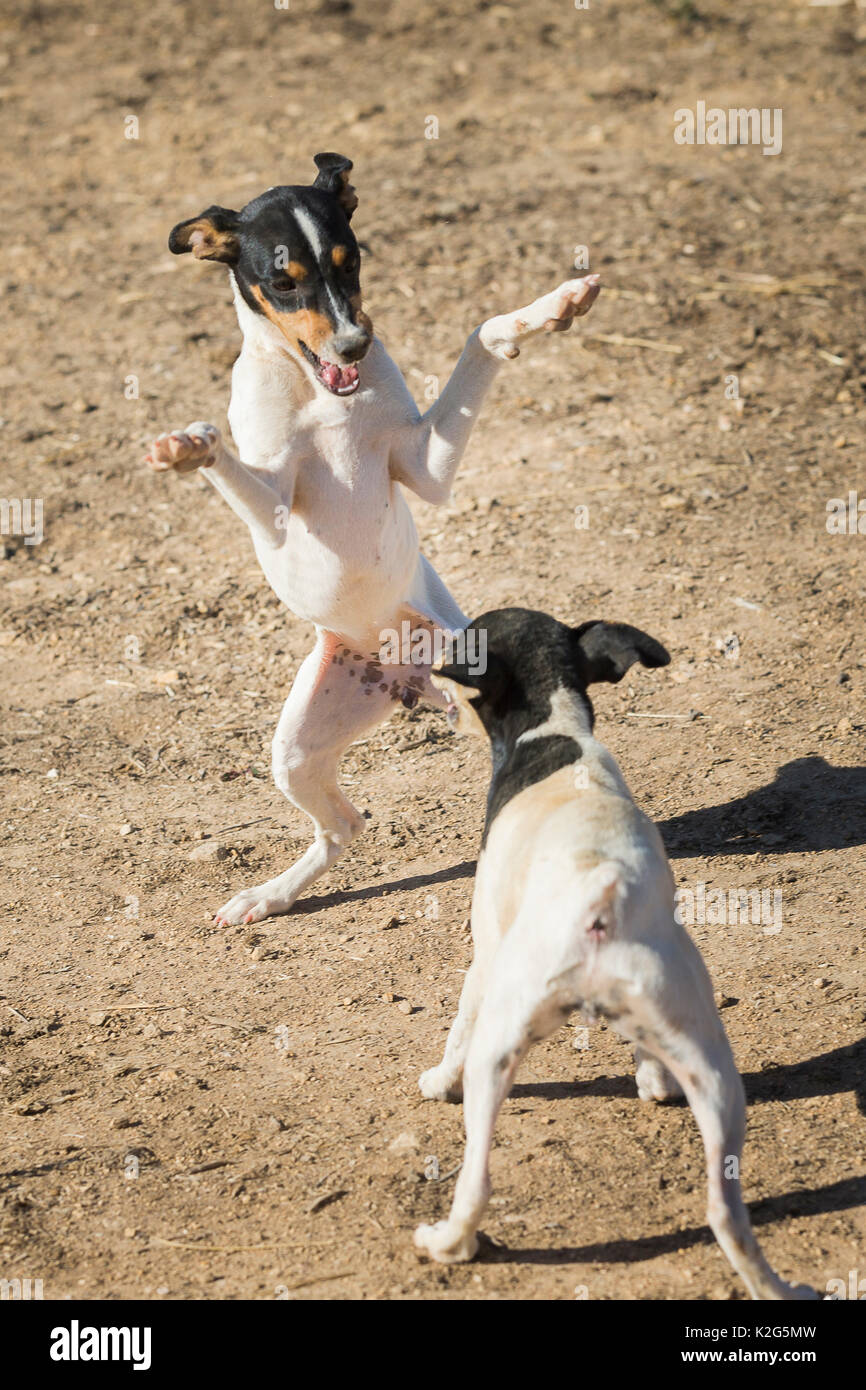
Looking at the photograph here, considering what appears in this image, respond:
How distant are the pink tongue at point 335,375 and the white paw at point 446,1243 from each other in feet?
8.07

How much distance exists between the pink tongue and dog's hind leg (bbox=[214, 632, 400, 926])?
1211 millimetres

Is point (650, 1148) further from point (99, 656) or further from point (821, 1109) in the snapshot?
point (99, 656)

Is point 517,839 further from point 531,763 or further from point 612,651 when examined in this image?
point 612,651

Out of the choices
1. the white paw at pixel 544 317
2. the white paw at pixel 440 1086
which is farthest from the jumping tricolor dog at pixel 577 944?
the white paw at pixel 544 317

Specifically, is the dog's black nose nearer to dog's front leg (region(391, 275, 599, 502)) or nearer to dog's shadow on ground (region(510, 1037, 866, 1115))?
dog's front leg (region(391, 275, 599, 502))

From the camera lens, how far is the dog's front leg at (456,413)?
4.70m

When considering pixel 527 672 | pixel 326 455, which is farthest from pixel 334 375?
pixel 527 672

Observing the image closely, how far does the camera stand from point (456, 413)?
5.00m

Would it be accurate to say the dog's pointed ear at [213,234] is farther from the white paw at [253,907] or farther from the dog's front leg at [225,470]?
the white paw at [253,907]

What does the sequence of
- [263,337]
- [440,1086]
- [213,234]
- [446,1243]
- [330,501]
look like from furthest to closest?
Answer: 1. [330,501]
2. [263,337]
3. [213,234]
4. [440,1086]
5. [446,1243]

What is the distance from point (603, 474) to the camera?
8.34 m

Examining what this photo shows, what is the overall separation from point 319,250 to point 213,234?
16.8 inches

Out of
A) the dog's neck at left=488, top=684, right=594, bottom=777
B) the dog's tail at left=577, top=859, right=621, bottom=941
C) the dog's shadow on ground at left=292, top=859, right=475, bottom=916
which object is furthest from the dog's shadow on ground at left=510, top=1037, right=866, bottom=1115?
the dog's shadow on ground at left=292, top=859, right=475, bottom=916

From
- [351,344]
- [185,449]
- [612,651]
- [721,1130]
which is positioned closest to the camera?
[721,1130]
